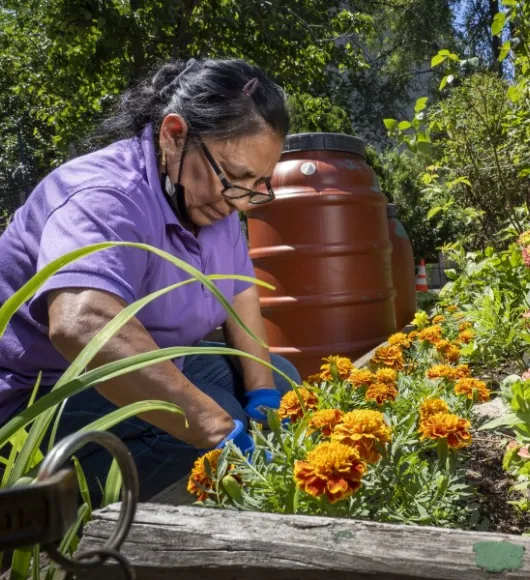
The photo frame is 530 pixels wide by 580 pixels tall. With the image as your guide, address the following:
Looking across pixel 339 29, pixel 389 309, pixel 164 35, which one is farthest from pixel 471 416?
pixel 339 29

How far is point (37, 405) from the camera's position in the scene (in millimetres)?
637

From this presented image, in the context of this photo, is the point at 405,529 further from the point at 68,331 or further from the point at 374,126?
the point at 374,126

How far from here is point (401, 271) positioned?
4.25 meters

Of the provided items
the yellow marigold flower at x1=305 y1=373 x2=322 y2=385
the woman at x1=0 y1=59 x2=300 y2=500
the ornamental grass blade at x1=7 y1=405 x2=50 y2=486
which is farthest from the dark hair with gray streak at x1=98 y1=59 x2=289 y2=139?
the ornamental grass blade at x1=7 y1=405 x2=50 y2=486

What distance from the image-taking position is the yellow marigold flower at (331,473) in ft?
3.20

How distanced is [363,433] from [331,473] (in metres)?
0.12

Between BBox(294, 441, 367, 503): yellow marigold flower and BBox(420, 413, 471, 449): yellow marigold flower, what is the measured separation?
225mm

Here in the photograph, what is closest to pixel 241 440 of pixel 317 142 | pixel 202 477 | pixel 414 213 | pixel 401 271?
pixel 202 477

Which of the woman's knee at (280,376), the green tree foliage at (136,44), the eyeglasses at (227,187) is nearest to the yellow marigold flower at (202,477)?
the eyeglasses at (227,187)

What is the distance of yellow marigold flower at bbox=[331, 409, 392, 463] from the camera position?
3.52 ft

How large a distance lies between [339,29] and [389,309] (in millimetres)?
7605

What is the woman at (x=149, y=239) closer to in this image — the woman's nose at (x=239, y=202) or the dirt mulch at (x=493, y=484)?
the woman's nose at (x=239, y=202)

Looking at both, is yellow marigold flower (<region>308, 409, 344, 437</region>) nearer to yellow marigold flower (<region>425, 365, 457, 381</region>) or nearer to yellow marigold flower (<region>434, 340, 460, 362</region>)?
yellow marigold flower (<region>425, 365, 457, 381</region>)

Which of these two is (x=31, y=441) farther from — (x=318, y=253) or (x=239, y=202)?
(x=318, y=253)
